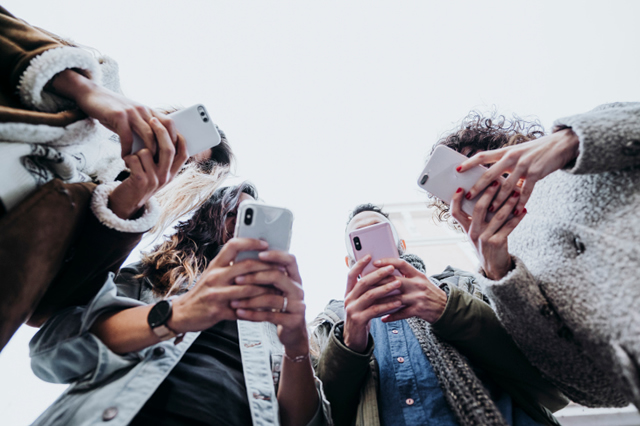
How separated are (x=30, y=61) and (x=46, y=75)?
4cm

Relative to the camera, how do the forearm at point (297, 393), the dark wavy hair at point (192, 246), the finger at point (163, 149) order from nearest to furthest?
the finger at point (163, 149), the forearm at point (297, 393), the dark wavy hair at point (192, 246)

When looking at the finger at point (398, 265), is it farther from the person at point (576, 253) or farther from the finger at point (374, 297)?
the person at point (576, 253)

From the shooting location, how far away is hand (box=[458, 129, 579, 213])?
79 cm

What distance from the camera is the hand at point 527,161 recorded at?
789 mm

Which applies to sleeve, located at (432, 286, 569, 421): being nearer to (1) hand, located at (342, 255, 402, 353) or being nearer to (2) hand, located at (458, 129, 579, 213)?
(1) hand, located at (342, 255, 402, 353)

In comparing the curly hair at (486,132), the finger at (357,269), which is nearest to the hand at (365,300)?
the finger at (357,269)

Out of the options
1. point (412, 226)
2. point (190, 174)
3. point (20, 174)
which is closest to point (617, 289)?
point (20, 174)

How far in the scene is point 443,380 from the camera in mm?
980

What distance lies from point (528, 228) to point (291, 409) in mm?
992

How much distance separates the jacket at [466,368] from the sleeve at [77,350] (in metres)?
0.67

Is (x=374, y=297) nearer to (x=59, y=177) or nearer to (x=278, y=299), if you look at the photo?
(x=278, y=299)

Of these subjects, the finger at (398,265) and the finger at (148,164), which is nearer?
the finger at (148,164)

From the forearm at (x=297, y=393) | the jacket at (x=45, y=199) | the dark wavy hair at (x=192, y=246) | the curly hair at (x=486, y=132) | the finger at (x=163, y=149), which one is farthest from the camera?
the curly hair at (x=486, y=132)

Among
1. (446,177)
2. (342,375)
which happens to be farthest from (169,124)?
(342,375)
